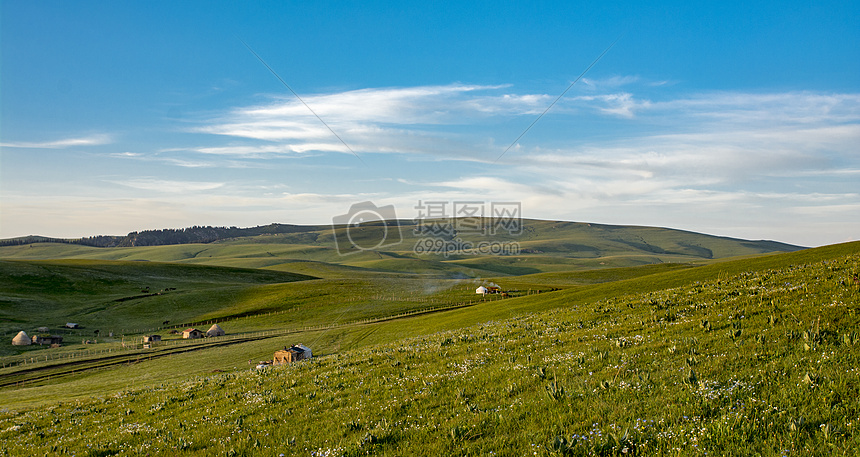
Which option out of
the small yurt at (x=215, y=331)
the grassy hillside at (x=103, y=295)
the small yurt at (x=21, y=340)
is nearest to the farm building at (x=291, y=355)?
the small yurt at (x=215, y=331)

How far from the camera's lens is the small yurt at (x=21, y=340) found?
79.9 meters

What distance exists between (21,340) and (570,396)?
105 meters

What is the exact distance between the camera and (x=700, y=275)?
57875 mm

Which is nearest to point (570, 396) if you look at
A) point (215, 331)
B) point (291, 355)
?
point (291, 355)

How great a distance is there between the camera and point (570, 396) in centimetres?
1015

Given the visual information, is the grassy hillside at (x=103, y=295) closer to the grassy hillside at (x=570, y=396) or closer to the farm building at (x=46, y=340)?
the farm building at (x=46, y=340)

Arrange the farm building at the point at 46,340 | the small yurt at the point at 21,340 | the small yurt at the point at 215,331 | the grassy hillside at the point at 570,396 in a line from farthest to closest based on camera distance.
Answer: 1. the small yurt at the point at 215,331
2. the small yurt at the point at 21,340
3. the farm building at the point at 46,340
4. the grassy hillside at the point at 570,396

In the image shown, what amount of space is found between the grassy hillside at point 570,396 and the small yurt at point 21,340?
77753 millimetres

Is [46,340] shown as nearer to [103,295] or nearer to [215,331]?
[215,331]

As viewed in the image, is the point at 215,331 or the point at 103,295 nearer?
the point at 215,331

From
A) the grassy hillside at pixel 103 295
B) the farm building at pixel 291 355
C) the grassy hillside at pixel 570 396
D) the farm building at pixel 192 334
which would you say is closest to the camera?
the grassy hillside at pixel 570 396

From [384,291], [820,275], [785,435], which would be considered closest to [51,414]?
[785,435]

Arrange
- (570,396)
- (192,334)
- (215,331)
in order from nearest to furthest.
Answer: (570,396) < (215,331) < (192,334)

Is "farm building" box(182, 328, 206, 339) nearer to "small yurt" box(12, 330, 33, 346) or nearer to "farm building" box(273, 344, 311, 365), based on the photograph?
"small yurt" box(12, 330, 33, 346)
